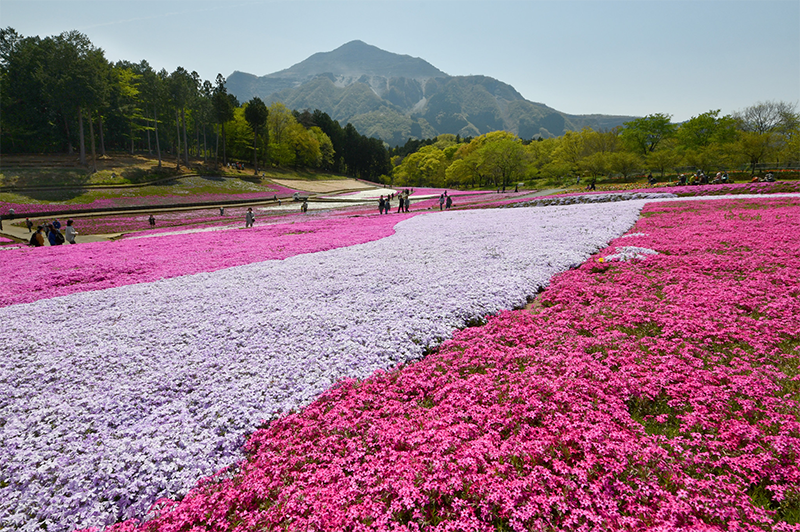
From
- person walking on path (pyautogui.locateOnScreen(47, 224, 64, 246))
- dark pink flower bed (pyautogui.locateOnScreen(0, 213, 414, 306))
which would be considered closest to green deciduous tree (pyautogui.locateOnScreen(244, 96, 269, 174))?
person walking on path (pyautogui.locateOnScreen(47, 224, 64, 246))

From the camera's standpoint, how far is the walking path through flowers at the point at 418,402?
13.5ft

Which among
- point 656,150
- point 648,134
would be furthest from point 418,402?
point 648,134

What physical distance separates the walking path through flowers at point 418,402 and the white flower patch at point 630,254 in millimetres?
1172

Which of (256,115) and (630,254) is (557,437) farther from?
(256,115)

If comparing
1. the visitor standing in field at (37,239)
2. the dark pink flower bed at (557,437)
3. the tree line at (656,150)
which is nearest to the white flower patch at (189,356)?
the dark pink flower bed at (557,437)

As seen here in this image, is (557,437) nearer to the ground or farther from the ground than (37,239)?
farther from the ground

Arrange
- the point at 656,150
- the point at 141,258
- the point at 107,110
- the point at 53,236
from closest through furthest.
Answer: the point at 141,258 < the point at 53,236 < the point at 107,110 < the point at 656,150

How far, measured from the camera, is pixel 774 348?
22.4ft

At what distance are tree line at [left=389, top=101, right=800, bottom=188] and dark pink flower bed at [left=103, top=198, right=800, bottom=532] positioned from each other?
193ft

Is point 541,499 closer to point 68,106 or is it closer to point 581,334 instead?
point 581,334

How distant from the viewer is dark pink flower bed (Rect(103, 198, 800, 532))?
3.89m

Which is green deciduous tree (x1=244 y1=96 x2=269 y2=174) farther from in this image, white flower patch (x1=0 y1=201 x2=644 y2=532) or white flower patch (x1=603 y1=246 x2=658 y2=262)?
white flower patch (x1=603 y1=246 x2=658 y2=262)

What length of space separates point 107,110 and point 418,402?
97927 mm

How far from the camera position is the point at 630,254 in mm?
13773
